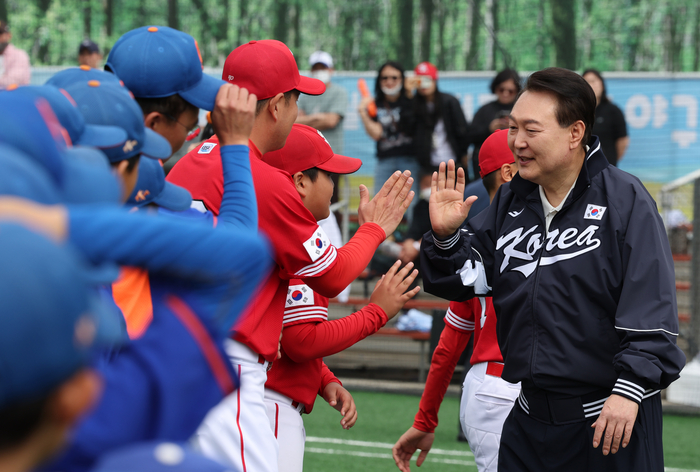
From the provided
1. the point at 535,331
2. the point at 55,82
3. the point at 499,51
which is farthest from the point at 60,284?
the point at 499,51

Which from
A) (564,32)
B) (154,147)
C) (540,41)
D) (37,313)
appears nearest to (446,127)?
(540,41)

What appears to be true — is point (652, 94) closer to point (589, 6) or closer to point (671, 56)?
point (671, 56)

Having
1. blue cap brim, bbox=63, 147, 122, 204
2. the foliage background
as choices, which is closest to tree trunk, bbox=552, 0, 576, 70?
the foliage background

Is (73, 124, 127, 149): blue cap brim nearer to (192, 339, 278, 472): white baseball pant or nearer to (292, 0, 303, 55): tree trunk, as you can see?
(192, 339, 278, 472): white baseball pant

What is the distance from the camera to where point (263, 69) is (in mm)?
2881

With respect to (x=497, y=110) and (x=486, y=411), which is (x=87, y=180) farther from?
(x=497, y=110)

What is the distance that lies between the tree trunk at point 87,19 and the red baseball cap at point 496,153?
7.95m

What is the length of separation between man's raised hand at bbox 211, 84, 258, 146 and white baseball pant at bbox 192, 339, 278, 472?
0.72m

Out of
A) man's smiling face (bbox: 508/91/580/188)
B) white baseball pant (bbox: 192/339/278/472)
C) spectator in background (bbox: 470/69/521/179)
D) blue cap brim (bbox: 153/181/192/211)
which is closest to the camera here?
blue cap brim (bbox: 153/181/192/211)

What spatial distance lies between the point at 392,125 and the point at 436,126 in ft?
1.70

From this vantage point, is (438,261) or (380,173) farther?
(380,173)

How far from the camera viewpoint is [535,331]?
2.71m

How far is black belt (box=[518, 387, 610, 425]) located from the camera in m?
2.66

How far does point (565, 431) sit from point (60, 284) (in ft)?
7.48
